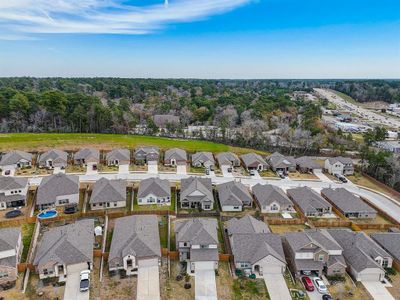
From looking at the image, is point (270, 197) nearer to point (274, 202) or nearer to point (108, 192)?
point (274, 202)

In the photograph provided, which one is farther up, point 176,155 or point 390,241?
point 176,155

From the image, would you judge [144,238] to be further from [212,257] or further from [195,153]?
[195,153]

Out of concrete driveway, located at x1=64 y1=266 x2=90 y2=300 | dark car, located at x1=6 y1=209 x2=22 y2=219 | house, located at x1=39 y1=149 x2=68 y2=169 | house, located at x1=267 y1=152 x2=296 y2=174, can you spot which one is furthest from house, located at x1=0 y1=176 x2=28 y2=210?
house, located at x1=267 y1=152 x2=296 y2=174

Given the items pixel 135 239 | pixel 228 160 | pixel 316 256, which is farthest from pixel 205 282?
pixel 228 160

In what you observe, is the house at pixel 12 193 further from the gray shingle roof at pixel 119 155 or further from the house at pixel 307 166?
the house at pixel 307 166

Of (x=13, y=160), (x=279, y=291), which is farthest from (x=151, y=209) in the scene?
(x=13, y=160)

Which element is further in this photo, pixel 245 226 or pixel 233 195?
pixel 233 195
